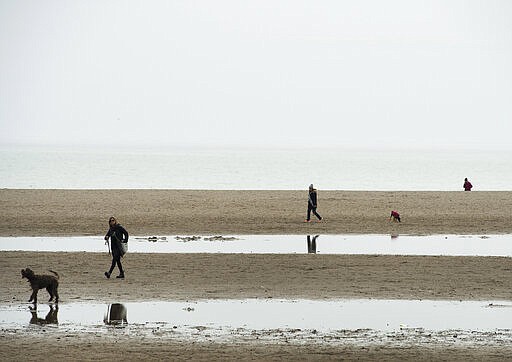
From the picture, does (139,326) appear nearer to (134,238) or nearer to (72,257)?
(72,257)

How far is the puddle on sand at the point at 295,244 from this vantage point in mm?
27609

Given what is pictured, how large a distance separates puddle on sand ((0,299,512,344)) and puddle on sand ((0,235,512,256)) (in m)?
9.09

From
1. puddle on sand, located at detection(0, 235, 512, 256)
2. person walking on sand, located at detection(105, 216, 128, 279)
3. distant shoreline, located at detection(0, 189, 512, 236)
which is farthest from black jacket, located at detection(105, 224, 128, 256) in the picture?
distant shoreline, located at detection(0, 189, 512, 236)

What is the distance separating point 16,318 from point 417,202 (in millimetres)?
36515

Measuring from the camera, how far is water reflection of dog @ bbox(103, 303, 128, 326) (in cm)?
1582

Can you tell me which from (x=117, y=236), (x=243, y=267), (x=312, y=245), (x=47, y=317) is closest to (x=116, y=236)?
(x=117, y=236)

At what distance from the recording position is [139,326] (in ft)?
50.8

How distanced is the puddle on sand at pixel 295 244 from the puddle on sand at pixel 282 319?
909 centimetres

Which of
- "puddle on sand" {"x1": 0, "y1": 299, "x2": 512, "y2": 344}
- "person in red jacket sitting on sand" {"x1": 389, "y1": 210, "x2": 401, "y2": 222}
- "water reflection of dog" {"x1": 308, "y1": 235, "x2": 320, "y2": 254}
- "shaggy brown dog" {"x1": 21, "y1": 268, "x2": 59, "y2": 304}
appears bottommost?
"puddle on sand" {"x1": 0, "y1": 299, "x2": 512, "y2": 344}

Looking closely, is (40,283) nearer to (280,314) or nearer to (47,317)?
(47,317)

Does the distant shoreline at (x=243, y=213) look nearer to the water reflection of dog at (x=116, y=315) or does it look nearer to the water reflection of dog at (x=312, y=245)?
the water reflection of dog at (x=312, y=245)

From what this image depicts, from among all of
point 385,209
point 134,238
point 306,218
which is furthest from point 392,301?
point 385,209

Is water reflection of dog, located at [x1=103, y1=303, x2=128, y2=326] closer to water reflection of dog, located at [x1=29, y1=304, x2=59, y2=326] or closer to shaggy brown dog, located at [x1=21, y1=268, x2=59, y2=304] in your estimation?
water reflection of dog, located at [x1=29, y1=304, x2=59, y2=326]

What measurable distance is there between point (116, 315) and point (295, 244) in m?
13.9
